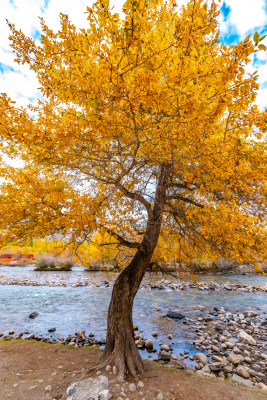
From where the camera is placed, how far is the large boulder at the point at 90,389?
10.9ft

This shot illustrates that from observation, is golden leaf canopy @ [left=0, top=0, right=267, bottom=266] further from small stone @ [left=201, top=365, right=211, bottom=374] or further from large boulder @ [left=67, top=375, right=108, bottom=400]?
small stone @ [left=201, top=365, right=211, bottom=374]

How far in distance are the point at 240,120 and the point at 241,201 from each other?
253 cm

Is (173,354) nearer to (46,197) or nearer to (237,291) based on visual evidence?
(46,197)

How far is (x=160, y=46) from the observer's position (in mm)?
2670

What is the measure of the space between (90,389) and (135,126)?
4.33 metres

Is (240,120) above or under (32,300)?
above

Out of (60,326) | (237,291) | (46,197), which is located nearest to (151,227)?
(46,197)

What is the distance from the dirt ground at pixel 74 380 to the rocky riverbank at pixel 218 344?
851 millimetres

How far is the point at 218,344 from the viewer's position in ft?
22.7

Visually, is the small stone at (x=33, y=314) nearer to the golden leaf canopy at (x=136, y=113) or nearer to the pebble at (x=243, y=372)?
the golden leaf canopy at (x=136, y=113)

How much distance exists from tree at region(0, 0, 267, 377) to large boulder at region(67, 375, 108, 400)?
683 mm

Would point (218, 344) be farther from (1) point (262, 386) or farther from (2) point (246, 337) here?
(1) point (262, 386)

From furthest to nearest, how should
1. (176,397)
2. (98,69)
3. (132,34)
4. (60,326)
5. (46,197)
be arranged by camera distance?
(60,326)
(46,197)
(176,397)
(98,69)
(132,34)

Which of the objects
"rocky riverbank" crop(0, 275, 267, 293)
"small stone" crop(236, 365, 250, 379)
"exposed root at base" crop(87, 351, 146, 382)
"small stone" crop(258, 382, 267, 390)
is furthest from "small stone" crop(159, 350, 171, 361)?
"rocky riverbank" crop(0, 275, 267, 293)
